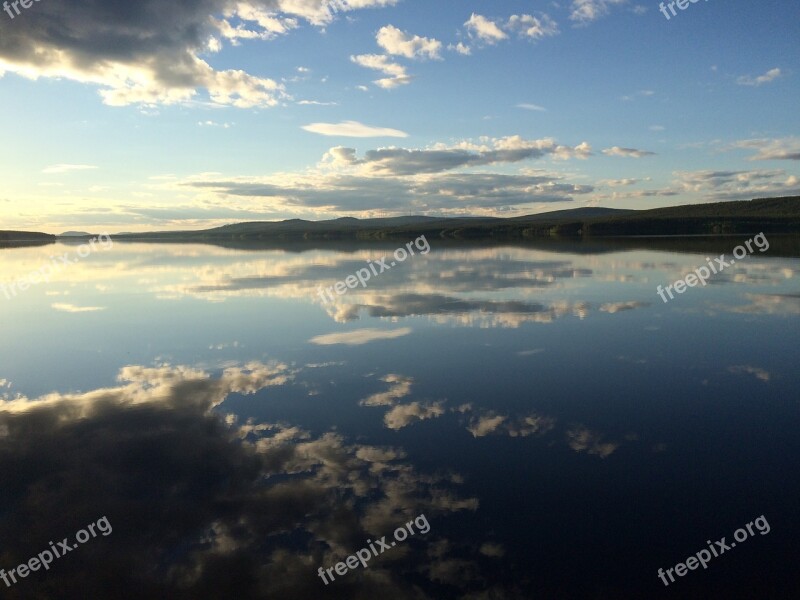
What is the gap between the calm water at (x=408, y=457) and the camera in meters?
6.32

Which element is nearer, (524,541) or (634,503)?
(524,541)

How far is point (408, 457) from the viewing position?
359 inches

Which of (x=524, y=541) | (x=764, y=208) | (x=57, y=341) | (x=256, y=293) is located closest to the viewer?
(x=524, y=541)

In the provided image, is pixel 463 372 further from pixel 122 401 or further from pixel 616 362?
pixel 122 401

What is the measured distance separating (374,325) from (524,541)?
1398cm

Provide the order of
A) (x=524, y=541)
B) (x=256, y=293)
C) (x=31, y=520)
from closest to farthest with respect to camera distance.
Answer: (x=524, y=541) < (x=31, y=520) < (x=256, y=293)

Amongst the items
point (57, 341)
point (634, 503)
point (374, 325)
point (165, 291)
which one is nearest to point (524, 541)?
point (634, 503)

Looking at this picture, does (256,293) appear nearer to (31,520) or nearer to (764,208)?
(31,520)

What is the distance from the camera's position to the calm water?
6320 mm

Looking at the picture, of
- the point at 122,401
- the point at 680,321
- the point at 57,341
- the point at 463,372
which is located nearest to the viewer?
the point at 122,401

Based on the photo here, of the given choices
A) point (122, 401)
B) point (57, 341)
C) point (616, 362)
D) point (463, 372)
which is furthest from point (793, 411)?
point (57, 341)

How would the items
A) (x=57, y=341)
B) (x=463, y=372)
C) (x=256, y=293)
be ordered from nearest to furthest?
1. (x=463, y=372)
2. (x=57, y=341)
3. (x=256, y=293)

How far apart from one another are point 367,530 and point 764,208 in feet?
693

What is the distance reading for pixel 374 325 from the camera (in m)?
20.3
